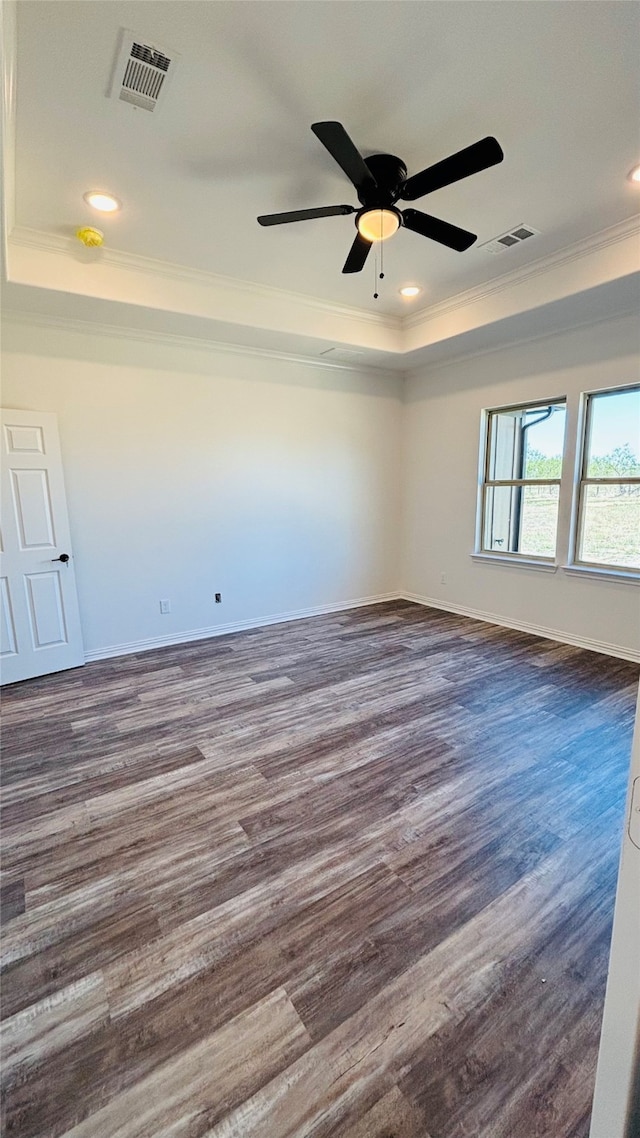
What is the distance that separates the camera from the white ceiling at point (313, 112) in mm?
1756

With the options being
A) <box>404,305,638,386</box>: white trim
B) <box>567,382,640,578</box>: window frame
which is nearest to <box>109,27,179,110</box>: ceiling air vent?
<box>404,305,638,386</box>: white trim

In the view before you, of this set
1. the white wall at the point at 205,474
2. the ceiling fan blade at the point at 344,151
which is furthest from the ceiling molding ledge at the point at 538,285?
the ceiling fan blade at the point at 344,151

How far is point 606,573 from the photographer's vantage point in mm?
3982

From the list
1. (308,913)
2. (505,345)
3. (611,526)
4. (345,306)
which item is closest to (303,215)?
(345,306)

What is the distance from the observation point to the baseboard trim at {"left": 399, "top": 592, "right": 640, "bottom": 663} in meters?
3.98

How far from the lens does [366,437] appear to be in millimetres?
5547

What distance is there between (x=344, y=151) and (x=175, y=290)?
209cm

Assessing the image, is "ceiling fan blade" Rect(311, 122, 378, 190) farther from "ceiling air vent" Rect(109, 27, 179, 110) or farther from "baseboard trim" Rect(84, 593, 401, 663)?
"baseboard trim" Rect(84, 593, 401, 663)

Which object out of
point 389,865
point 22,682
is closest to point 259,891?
point 389,865

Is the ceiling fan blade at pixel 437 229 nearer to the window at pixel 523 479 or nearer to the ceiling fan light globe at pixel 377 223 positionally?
the ceiling fan light globe at pixel 377 223

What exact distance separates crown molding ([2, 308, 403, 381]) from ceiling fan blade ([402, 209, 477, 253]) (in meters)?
2.37

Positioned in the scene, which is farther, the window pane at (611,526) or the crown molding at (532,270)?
the window pane at (611,526)

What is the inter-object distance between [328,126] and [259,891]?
3009 mm

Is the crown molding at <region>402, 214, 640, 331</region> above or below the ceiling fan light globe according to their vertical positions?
above
